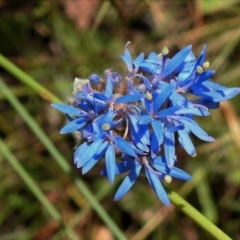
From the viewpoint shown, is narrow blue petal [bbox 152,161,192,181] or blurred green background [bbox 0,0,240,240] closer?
narrow blue petal [bbox 152,161,192,181]

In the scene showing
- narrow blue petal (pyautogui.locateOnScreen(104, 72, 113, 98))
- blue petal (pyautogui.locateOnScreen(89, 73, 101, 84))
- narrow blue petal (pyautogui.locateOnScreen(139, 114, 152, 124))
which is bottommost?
narrow blue petal (pyautogui.locateOnScreen(139, 114, 152, 124))

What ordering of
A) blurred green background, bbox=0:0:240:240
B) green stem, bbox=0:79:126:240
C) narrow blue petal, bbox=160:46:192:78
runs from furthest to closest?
blurred green background, bbox=0:0:240:240
green stem, bbox=0:79:126:240
narrow blue petal, bbox=160:46:192:78

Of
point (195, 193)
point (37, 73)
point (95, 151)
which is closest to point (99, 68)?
point (37, 73)

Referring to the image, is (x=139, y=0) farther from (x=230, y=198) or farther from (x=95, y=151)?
(x=95, y=151)

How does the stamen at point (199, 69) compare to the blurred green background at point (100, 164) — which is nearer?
the stamen at point (199, 69)

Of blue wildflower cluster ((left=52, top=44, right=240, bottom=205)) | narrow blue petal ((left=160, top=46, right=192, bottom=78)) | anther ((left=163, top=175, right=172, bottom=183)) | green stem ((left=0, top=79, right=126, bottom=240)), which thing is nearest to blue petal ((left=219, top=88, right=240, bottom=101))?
blue wildflower cluster ((left=52, top=44, right=240, bottom=205))

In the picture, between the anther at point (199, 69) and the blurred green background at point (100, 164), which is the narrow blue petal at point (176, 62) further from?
the blurred green background at point (100, 164)

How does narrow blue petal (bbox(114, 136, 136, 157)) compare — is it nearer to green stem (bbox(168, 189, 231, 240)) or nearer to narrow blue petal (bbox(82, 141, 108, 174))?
narrow blue petal (bbox(82, 141, 108, 174))

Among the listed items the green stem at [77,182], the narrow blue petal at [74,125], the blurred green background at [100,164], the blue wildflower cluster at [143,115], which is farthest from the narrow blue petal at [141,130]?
the blurred green background at [100,164]
